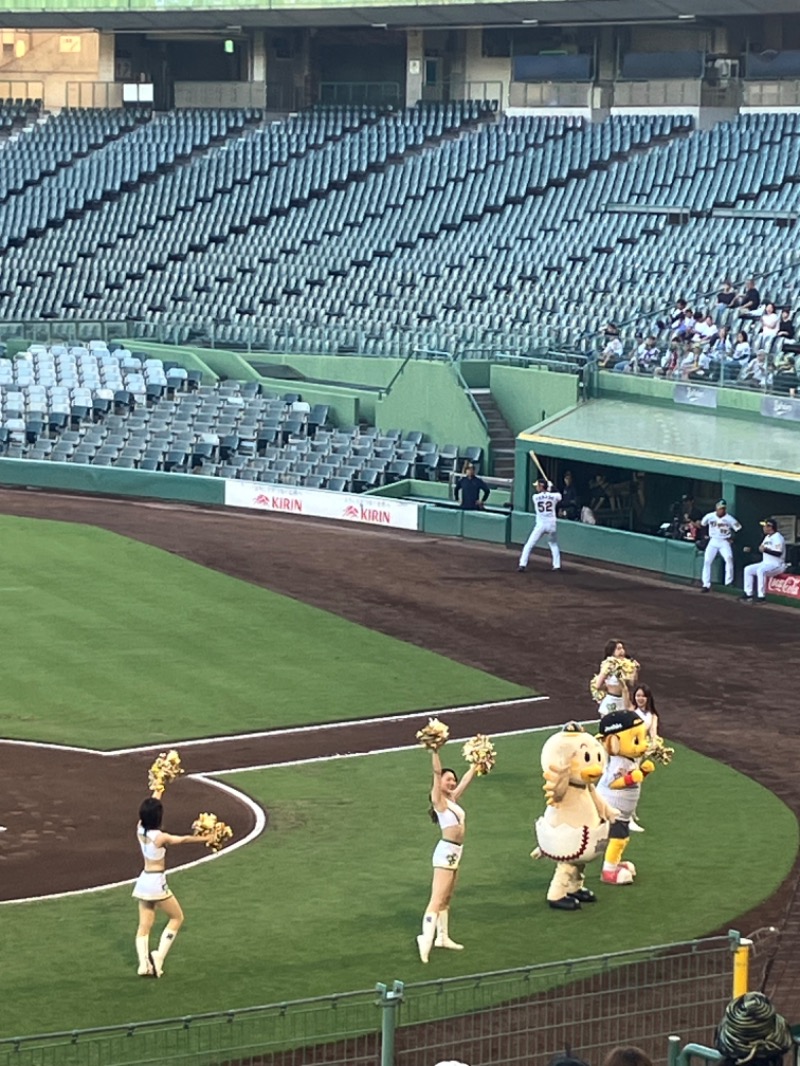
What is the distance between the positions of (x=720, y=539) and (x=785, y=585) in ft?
3.97

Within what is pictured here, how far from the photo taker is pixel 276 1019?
1403cm

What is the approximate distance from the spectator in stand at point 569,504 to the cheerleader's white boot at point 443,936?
20.6 metres

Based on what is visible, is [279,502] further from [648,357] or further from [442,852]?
[442,852]

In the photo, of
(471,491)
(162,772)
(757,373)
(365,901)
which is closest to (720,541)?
(757,373)

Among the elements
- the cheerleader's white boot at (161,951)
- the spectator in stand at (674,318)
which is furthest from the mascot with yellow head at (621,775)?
the spectator in stand at (674,318)

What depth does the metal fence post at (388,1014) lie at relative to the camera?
1119 cm

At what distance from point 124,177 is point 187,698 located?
34877 millimetres

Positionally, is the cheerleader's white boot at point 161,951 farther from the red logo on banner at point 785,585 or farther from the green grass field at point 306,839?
the red logo on banner at point 785,585

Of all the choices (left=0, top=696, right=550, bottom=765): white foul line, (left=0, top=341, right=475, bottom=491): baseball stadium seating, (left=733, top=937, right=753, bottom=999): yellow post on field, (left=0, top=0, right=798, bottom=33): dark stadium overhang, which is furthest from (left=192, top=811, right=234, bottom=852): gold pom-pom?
(left=0, top=0, right=798, bottom=33): dark stadium overhang

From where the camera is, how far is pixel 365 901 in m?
17.3

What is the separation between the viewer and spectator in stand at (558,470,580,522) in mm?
36375

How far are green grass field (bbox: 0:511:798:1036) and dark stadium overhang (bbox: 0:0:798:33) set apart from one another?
26530 mm

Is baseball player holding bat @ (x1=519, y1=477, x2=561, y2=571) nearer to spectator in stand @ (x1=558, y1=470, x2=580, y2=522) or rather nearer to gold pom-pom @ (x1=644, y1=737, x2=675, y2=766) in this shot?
spectator in stand @ (x1=558, y1=470, x2=580, y2=522)

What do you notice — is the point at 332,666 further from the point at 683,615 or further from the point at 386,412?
the point at 386,412
